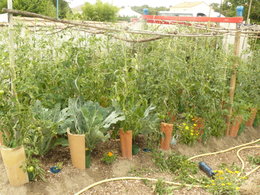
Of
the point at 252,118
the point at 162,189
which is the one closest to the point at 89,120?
the point at 162,189

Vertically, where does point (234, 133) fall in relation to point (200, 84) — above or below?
below

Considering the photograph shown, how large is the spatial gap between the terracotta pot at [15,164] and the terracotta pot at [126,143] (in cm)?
111

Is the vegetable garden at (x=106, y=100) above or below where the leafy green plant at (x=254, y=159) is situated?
above

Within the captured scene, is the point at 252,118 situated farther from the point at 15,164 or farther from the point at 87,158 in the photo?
the point at 15,164

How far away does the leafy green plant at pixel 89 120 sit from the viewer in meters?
2.85

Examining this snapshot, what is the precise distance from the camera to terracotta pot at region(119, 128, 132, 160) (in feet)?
10.3

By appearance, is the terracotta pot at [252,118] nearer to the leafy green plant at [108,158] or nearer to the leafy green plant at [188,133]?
the leafy green plant at [188,133]

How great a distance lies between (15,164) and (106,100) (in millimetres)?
1458

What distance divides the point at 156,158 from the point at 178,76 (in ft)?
3.63

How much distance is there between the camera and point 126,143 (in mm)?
3178

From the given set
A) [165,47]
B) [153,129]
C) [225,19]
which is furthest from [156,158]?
[225,19]

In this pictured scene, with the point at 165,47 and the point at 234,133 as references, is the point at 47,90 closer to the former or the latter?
the point at 165,47

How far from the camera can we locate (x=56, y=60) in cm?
316

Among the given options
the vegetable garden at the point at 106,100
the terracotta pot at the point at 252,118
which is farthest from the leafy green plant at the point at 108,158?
the terracotta pot at the point at 252,118
